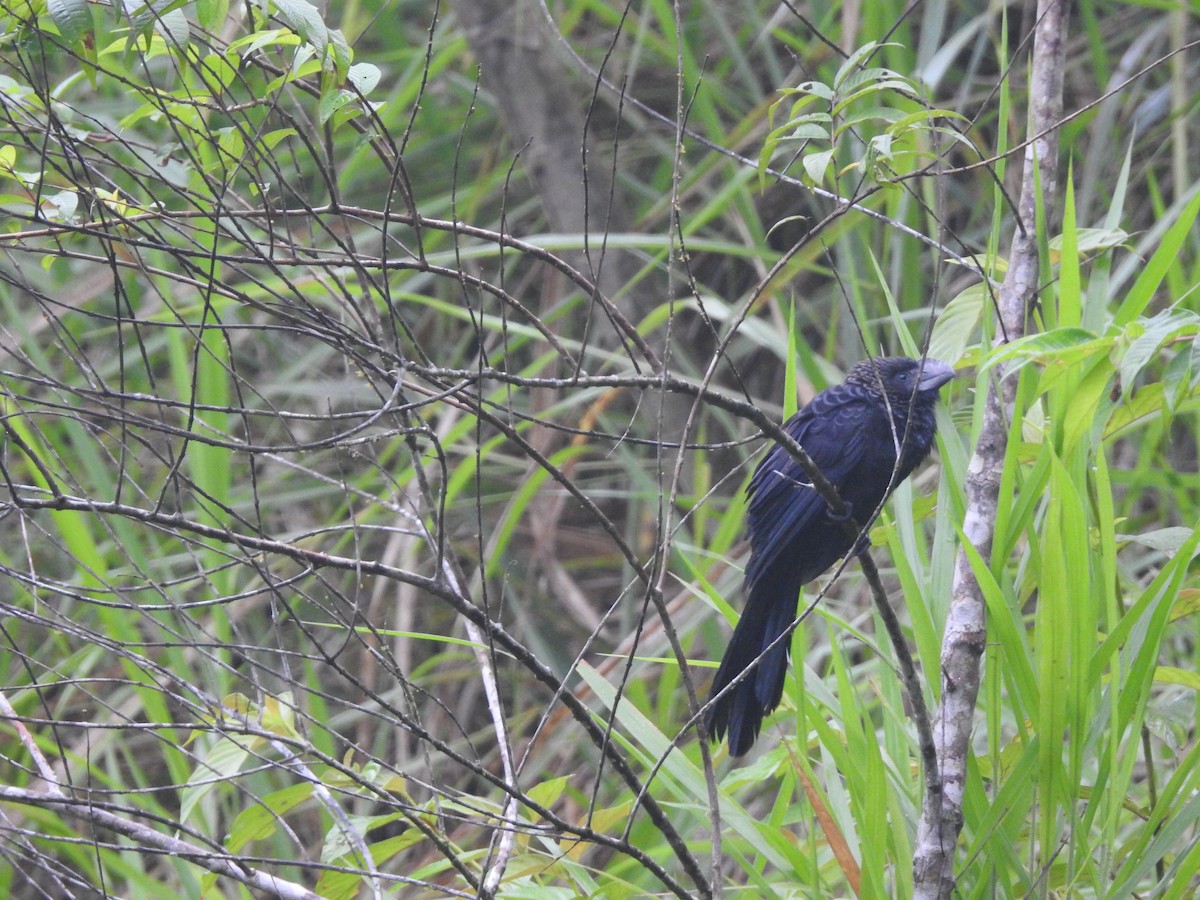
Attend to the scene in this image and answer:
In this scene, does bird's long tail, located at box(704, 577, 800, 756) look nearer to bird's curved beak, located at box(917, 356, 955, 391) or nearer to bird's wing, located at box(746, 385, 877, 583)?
bird's wing, located at box(746, 385, 877, 583)

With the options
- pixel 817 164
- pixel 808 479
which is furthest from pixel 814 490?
pixel 817 164

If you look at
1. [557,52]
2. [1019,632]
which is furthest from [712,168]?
[1019,632]

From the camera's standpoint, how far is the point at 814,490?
2.00 m

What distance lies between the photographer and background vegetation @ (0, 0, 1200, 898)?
1.27 m

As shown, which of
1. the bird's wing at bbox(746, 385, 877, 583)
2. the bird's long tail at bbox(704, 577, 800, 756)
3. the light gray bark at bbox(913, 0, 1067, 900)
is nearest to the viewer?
the light gray bark at bbox(913, 0, 1067, 900)

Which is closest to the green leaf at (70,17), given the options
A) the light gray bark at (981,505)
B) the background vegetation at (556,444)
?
the background vegetation at (556,444)

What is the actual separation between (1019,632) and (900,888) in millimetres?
387

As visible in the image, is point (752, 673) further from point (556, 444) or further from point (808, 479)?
point (556, 444)

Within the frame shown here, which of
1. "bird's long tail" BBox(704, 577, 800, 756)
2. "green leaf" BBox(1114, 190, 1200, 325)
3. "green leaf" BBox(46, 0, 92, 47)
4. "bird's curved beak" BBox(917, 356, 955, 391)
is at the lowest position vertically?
"bird's long tail" BBox(704, 577, 800, 756)

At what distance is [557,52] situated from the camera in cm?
347

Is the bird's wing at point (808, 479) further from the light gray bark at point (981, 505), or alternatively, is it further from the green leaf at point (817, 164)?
the green leaf at point (817, 164)

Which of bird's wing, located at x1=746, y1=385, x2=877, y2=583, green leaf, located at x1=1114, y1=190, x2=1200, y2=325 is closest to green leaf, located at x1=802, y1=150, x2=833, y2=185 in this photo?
green leaf, located at x1=1114, y1=190, x2=1200, y2=325

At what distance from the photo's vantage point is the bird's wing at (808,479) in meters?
2.05

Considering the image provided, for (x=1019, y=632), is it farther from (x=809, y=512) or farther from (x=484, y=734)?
(x=484, y=734)
